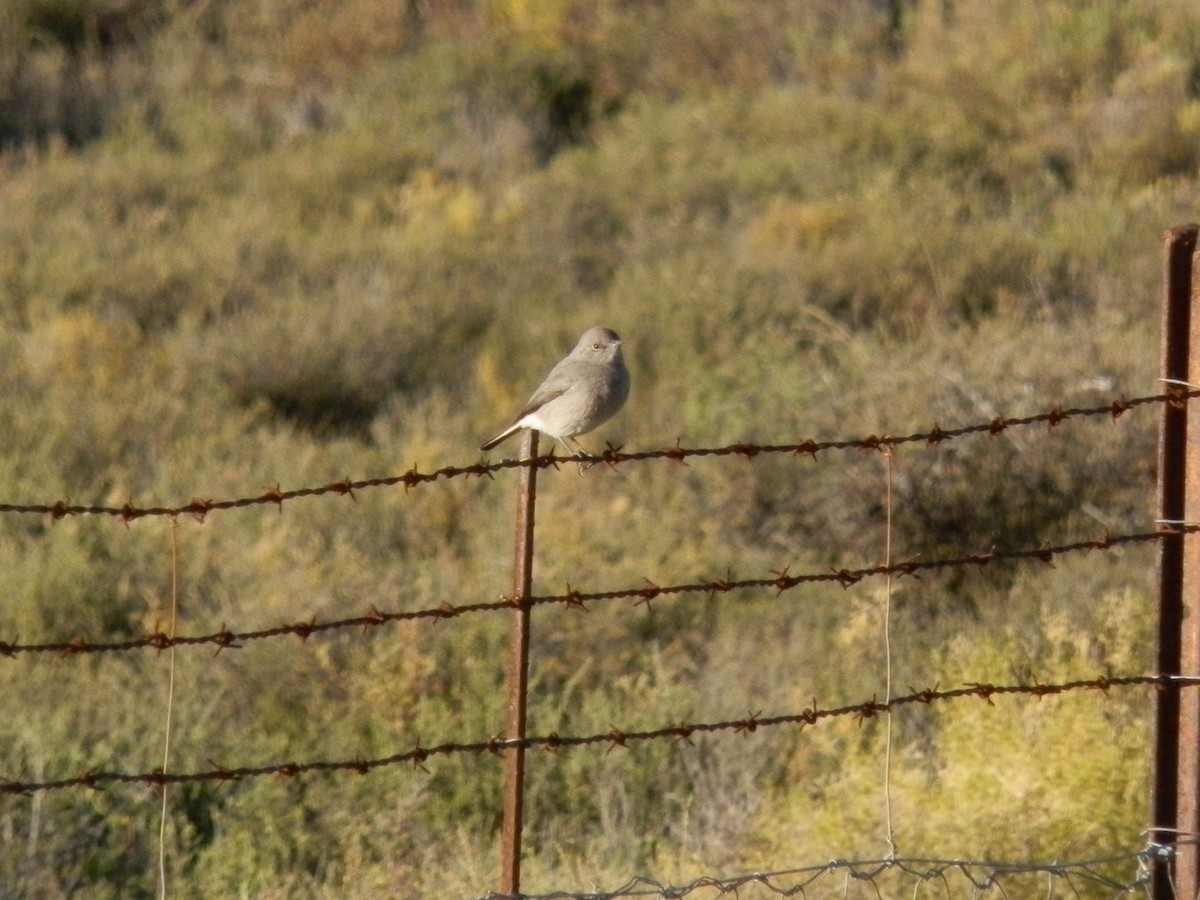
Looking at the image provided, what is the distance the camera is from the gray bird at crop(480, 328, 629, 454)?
6184 mm

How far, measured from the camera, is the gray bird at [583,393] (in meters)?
6.18

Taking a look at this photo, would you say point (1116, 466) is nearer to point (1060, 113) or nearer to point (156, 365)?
point (156, 365)

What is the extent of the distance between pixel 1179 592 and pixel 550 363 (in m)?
8.90

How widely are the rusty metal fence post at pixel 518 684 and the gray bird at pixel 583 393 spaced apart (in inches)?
93.1

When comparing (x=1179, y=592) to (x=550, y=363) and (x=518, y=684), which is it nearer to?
(x=518, y=684)

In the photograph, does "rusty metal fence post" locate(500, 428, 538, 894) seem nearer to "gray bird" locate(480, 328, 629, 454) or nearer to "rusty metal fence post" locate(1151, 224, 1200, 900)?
"rusty metal fence post" locate(1151, 224, 1200, 900)

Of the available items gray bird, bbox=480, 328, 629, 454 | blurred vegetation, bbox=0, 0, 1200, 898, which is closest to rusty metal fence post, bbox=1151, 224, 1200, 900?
blurred vegetation, bbox=0, 0, 1200, 898

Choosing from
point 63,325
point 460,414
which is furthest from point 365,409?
point 63,325

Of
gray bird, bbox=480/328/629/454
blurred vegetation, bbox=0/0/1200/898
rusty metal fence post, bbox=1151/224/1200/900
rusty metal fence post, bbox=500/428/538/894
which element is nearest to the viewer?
rusty metal fence post, bbox=500/428/538/894

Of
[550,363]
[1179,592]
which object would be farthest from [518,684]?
[550,363]

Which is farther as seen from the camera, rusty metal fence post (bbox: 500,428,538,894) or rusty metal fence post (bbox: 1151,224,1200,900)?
rusty metal fence post (bbox: 1151,224,1200,900)

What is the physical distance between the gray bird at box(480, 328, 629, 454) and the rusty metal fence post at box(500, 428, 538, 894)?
2.36m

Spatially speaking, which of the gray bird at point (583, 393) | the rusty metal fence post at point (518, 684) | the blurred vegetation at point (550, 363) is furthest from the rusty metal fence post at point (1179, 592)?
the gray bird at point (583, 393)

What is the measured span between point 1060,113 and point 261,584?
37.6 feet
